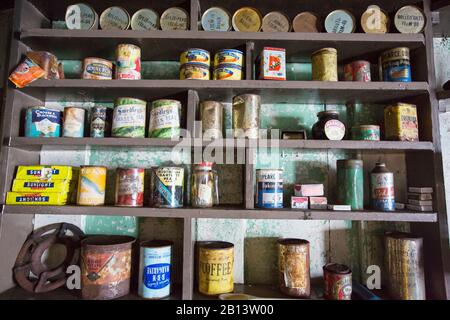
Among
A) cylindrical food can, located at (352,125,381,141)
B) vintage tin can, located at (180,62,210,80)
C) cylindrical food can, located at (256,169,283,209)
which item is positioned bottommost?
cylindrical food can, located at (256,169,283,209)

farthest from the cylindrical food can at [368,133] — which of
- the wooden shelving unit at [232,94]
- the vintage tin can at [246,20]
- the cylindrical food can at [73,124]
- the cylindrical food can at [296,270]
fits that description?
the cylindrical food can at [73,124]

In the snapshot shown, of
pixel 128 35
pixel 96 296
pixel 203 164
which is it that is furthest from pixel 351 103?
pixel 96 296

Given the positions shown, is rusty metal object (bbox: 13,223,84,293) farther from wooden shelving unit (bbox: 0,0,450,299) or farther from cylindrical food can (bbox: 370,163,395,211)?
cylindrical food can (bbox: 370,163,395,211)

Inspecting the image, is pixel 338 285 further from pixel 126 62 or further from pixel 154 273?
pixel 126 62

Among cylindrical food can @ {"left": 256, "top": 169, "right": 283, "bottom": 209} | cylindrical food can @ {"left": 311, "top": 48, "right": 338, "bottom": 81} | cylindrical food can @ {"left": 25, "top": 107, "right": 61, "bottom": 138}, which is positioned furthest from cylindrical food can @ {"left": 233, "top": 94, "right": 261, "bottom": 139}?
cylindrical food can @ {"left": 25, "top": 107, "right": 61, "bottom": 138}

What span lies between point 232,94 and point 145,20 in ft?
1.72

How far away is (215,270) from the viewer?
3.28 ft

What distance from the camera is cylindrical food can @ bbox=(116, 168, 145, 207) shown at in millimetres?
1021

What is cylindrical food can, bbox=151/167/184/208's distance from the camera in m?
1.00

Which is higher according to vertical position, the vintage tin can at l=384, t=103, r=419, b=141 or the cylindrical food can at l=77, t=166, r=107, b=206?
the vintage tin can at l=384, t=103, r=419, b=141

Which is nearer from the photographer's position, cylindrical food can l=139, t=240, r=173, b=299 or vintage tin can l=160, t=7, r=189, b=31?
cylindrical food can l=139, t=240, r=173, b=299

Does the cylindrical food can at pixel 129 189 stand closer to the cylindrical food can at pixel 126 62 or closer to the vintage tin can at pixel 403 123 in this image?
the cylindrical food can at pixel 126 62

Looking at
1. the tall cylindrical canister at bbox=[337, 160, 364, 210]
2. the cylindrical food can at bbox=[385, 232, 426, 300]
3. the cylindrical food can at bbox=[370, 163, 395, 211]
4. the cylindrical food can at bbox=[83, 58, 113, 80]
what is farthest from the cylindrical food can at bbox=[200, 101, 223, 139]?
the cylindrical food can at bbox=[385, 232, 426, 300]

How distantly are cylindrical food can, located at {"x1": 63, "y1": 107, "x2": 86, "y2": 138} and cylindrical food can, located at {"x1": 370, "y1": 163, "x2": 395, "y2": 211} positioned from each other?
123 centimetres
